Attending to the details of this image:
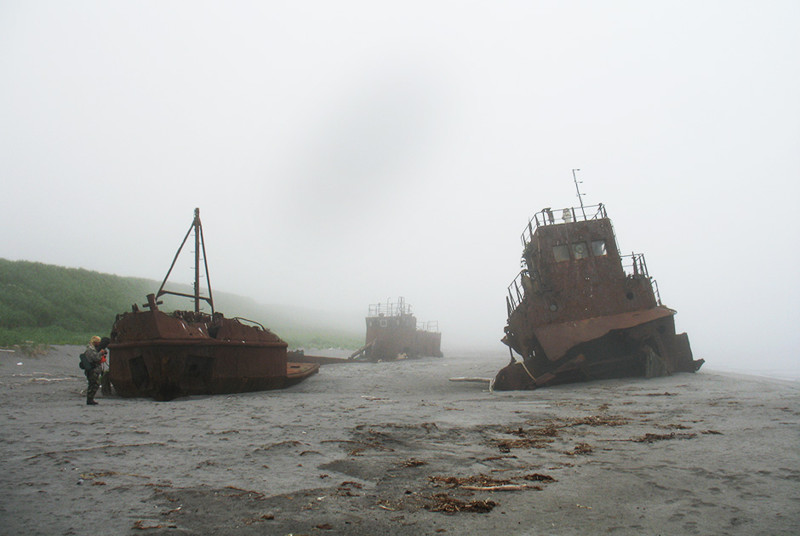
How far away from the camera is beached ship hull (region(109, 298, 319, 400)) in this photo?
31.4ft

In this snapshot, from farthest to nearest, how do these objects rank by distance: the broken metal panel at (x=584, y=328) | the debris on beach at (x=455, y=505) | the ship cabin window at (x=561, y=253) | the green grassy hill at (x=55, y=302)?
the green grassy hill at (x=55, y=302)
the ship cabin window at (x=561, y=253)
the broken metal panel at (x=584, y=328)
the debris on beach at (x=455, y=505)

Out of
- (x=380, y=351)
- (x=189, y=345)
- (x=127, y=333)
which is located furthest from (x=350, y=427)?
(x=380, y=351)

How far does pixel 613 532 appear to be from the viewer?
9.21 feet

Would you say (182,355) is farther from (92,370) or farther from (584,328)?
(584,328)

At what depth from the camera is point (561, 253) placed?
1438cm

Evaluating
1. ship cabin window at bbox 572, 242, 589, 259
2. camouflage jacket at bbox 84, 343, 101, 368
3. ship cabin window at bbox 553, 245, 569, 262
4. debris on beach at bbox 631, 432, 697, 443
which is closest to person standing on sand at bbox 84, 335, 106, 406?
camouflage jacket at bbox 84, 343, 101, 368

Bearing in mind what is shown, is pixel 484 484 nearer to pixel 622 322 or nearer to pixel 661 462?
pixel 661 462

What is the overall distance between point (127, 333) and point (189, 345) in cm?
153

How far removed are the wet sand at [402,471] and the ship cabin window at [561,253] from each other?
7.06m

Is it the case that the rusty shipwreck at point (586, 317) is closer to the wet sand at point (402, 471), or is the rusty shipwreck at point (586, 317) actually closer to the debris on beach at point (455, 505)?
the wet sand at point (402, 471)

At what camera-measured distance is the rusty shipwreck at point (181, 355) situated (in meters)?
9.57

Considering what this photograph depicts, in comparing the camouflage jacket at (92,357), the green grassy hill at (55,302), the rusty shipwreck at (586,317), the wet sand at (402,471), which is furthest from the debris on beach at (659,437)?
the green grassy hill at (55,302)

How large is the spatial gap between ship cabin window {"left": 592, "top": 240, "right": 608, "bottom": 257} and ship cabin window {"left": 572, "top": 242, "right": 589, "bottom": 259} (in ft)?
0.81

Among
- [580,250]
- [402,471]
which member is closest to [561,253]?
[580,250]
